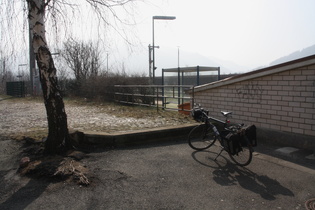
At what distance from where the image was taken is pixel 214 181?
4082 mm

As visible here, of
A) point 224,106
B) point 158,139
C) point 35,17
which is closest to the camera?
point 35,17

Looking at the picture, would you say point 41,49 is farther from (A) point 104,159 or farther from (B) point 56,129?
(A) point 104,159

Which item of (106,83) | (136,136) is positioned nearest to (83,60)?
(106,83)

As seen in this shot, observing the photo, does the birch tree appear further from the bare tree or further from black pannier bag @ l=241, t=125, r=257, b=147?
the bare tree

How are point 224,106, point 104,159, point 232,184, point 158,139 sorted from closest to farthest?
point 232,184 < point 104,159 < point 158,139 < point 224,106

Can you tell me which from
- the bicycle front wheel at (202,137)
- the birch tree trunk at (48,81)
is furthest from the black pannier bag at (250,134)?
the birch tree trunk at (48,81)

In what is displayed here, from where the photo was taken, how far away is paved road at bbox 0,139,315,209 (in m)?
3.36

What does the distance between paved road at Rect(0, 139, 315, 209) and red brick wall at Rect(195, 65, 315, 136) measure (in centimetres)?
118

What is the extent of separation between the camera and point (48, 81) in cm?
485

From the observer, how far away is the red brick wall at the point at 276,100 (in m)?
5.54

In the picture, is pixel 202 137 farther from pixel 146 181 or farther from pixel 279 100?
pixel 146 181

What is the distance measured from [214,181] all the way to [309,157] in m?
2.36

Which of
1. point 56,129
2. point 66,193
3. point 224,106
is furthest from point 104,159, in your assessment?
point 224,106

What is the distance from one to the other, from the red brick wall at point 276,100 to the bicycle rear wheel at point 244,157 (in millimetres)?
1792
